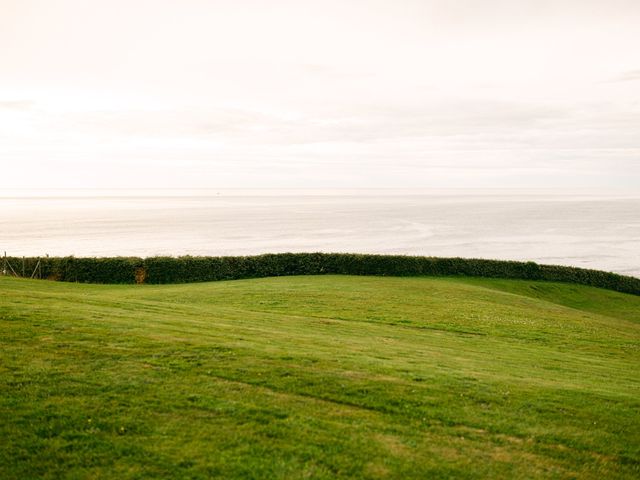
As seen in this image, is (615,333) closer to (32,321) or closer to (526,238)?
(32,321)

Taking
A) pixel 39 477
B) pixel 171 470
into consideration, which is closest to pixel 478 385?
pixel 171 470

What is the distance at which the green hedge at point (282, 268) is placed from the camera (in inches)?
1945

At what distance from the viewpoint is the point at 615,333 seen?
Result: 31453 mm

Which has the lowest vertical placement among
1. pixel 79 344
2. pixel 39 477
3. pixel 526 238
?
pixel 39 477

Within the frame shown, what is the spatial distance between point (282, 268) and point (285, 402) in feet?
139

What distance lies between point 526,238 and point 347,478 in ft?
509

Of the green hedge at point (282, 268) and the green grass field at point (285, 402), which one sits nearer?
the green grass field at point (285, 402)

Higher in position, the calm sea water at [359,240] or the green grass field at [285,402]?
the calm sea water at [359,240]

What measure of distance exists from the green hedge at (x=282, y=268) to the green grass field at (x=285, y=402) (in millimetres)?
26400

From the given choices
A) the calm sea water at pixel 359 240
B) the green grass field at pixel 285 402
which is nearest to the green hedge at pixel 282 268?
the green grass field at pixel 285 402

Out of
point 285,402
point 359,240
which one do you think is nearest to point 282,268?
point 285,402

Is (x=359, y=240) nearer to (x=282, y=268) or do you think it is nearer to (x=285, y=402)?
(x=282, y=268)

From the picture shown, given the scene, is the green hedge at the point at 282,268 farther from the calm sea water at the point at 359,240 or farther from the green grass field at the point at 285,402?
the calm sea water at the point at 359,240

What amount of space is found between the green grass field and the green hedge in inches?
1039
